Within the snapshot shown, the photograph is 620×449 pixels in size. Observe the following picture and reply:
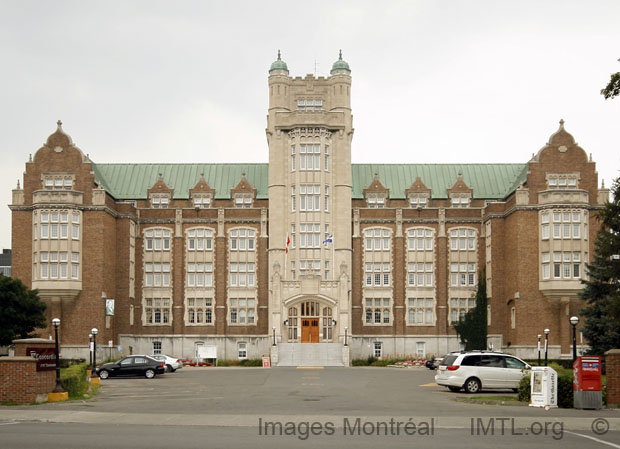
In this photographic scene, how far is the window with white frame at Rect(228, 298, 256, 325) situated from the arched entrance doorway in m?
4.17

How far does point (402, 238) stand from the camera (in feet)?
264

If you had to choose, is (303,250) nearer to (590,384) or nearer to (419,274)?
(419,274)

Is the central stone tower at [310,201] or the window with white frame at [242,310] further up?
the central stone tower at [310,201]

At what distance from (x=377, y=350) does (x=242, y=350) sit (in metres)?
12.4

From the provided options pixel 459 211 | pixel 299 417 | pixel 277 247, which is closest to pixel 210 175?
pixel 277 247

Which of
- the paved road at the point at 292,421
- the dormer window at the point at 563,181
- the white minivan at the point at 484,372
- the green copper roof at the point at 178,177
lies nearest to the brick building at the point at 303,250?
the green copper roof at the point at 178,177

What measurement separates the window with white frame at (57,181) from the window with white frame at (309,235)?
67.9 ft

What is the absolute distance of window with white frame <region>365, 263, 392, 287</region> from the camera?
8062 centimetres

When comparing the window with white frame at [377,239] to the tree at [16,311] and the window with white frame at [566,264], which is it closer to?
the window with white frame at [566,264]

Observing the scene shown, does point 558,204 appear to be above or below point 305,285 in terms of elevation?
above

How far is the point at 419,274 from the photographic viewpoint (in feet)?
265

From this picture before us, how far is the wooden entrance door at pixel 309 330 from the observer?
3066 inches

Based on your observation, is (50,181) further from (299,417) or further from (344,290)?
(299,417)

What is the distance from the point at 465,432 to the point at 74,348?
52510mm
